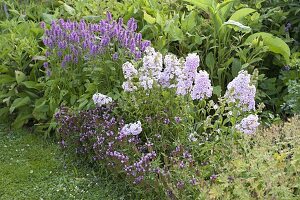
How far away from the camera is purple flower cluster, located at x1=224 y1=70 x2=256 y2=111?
405cm

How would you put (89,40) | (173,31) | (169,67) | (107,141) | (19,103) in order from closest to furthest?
(169,67) < (107,141) < (89,40) < (173,31) < (19,103)

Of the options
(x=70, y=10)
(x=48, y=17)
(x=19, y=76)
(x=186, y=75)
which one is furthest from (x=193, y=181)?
(x=48, y=17)

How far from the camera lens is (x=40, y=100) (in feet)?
17.9

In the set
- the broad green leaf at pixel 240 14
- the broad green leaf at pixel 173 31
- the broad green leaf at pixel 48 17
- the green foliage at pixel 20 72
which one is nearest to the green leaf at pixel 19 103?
the green foliage at pixel 20 72

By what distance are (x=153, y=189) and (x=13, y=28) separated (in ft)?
8.80

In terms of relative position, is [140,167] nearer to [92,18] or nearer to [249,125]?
[249,125]

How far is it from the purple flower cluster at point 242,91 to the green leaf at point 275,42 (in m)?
1.42

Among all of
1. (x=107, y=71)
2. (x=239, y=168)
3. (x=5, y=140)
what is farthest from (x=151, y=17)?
(x=239, y=168)

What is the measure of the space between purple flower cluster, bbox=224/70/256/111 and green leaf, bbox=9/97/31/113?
2.21m

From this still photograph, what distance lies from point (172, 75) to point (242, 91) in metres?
0.57

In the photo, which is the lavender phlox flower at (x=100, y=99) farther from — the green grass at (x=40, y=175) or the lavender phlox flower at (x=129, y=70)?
the green grass at (x=40, y=175)

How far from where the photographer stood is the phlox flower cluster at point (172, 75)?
4.20m

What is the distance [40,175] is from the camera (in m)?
4.78

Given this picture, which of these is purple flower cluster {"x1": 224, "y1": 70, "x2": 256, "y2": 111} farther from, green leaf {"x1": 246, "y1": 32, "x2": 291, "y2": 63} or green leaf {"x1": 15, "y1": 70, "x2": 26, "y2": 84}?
green leaf {"x1": 15, "y1": 70, "x2": 26, "y2": 84}
